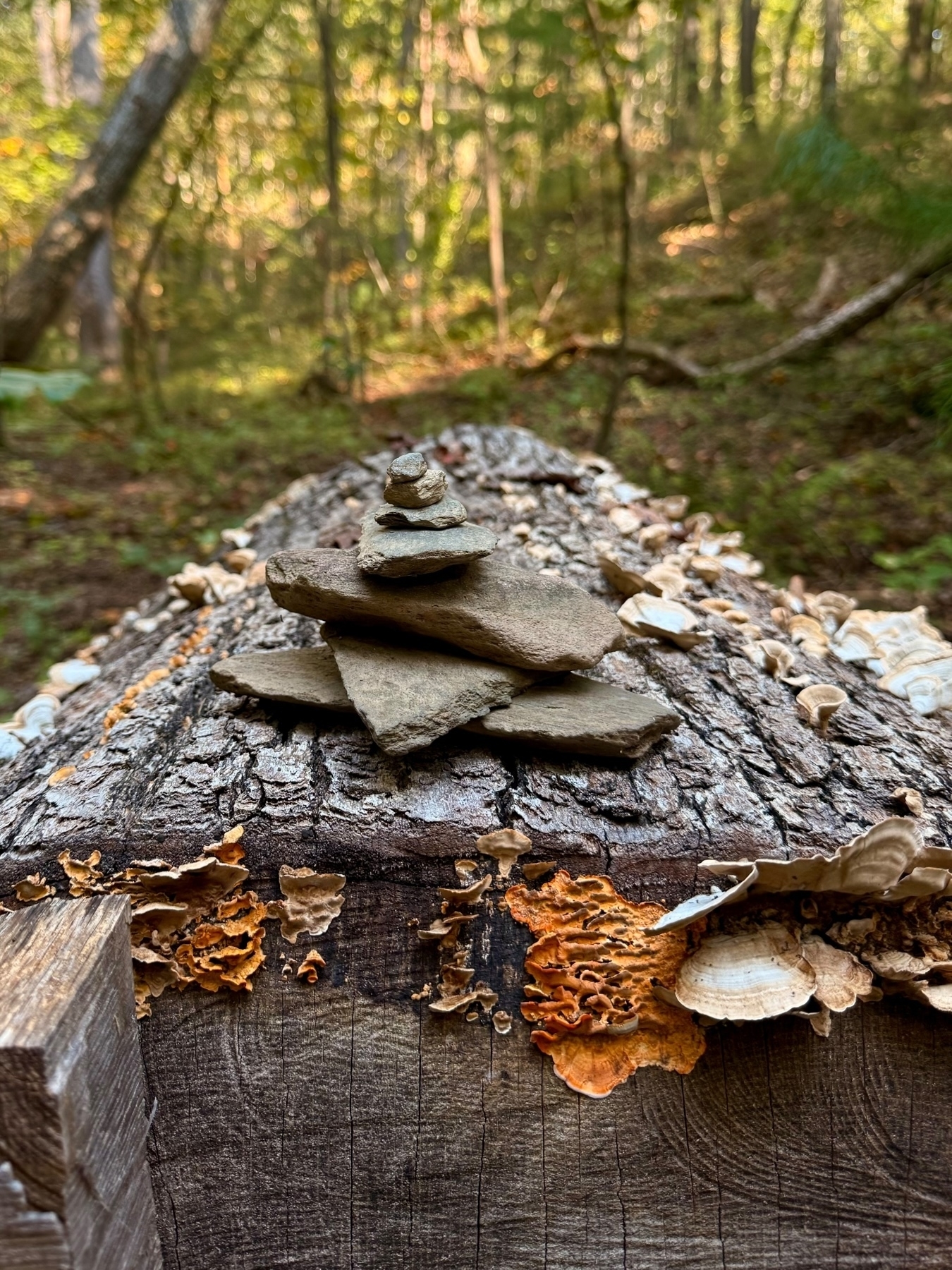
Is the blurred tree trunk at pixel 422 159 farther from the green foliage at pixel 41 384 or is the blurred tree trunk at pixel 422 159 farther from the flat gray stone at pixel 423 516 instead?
the flat gray stone at pixel 423 516

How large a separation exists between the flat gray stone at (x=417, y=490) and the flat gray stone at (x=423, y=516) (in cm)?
1

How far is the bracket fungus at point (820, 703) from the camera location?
179cm

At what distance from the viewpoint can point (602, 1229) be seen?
142cm

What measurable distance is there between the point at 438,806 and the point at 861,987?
796 mm

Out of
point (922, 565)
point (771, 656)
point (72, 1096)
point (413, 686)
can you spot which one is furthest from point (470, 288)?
point (72, 1096)

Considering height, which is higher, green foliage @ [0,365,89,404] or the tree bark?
the tree bark

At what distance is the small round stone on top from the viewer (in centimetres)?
173

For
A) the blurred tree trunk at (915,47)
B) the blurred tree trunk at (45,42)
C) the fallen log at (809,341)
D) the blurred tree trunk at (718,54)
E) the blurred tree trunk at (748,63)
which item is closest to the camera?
the fallen log at (809,341)

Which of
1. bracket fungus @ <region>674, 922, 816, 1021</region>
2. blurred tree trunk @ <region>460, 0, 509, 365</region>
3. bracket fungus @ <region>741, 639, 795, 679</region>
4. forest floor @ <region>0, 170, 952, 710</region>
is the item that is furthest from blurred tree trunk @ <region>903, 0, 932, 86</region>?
bracket fungus @ <region>674, 922, 816, 1021</region>

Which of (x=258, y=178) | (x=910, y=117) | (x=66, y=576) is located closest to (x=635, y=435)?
(x=66, y=576)

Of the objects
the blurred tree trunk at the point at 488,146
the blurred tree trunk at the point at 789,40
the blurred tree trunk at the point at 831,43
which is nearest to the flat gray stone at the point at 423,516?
the blurred tree trunk at the point at 488,146

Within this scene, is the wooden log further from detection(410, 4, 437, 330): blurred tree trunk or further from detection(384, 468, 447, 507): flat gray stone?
detection(410, 4, 437, 330): blurred tree trunk

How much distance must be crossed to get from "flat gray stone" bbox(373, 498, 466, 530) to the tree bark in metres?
7.04

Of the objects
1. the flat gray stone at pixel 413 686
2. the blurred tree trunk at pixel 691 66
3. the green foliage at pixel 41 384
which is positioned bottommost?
the flat gray stone at pixel 413 686
